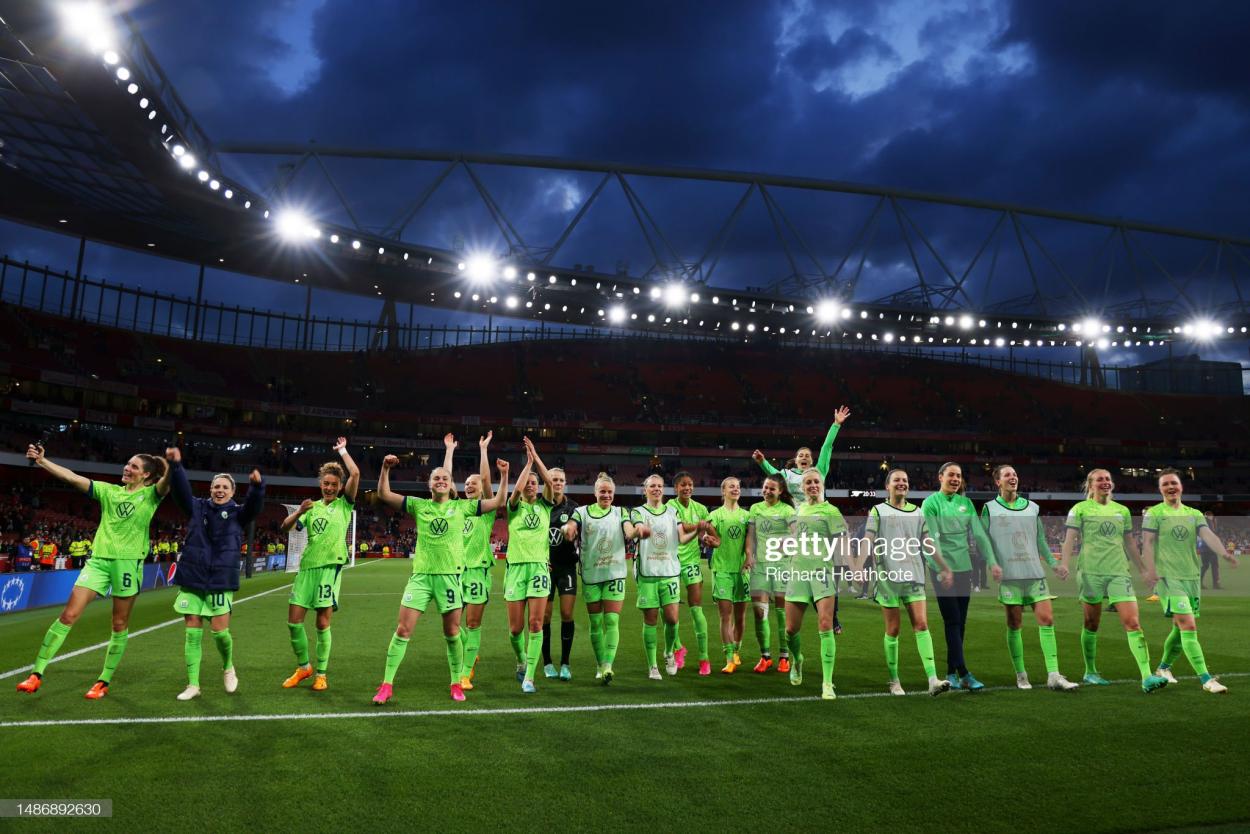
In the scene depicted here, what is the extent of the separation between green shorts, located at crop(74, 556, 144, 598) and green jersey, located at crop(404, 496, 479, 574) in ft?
9.07

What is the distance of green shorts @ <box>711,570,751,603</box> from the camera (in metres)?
9.45

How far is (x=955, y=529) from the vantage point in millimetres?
8234

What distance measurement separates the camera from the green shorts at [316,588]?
8109 millimetres

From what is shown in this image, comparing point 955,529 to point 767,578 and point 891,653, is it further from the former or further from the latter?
point 767,578

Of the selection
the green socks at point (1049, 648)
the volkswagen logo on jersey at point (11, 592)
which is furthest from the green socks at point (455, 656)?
the volkswagen logo on jersey at point (11, 592)

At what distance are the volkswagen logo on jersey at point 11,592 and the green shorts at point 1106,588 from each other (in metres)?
19.1

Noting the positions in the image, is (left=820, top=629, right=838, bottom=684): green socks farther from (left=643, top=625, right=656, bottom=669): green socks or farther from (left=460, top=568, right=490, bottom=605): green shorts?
(left=460, top=568, right=490, bottom=605): green shorts

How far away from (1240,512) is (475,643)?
204 feet

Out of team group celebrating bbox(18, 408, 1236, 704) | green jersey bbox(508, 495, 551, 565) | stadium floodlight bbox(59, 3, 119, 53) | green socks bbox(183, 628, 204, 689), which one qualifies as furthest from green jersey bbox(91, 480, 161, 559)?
stadium floodlight bbox(59, 3, 119, 53)

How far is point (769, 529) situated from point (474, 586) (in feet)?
11.2

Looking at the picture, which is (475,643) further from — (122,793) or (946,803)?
(946,803)

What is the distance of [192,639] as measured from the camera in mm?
7699

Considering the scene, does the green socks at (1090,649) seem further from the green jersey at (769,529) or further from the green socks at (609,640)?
the green socks at (609,640)

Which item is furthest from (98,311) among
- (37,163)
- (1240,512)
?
(1240,512)
